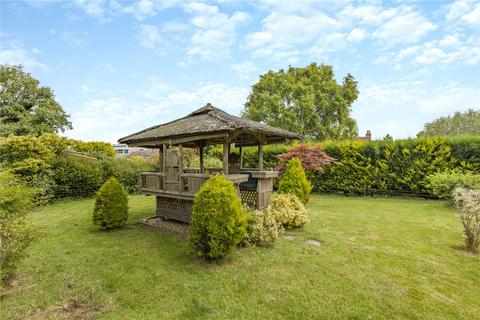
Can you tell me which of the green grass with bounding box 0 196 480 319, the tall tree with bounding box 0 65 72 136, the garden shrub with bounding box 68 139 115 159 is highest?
the tall tree with bounding box 0 65 72 136

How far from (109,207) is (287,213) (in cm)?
524

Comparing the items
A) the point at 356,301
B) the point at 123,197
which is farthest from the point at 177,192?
the point at 356,301

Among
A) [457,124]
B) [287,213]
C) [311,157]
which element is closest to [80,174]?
[287,213]

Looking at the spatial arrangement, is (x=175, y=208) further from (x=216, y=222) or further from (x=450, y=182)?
(x=450, y=182)

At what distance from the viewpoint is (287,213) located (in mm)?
6836

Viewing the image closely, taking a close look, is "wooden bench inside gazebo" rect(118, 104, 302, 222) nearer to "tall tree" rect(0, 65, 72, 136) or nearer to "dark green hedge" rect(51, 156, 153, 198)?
"dark green hedge" rect(51, 156, 153, 198)

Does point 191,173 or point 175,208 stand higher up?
point 191,173

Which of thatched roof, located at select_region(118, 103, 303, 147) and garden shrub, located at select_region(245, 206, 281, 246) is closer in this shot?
garden shrub, located at select_region(245, 206, 281, 246)

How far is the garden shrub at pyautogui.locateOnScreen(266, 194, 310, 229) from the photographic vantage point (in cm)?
673

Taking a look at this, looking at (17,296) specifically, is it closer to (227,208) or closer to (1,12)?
(227,208)

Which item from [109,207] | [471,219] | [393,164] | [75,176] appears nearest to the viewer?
[471,219]

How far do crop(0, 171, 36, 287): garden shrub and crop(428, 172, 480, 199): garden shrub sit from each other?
13718 millimetres

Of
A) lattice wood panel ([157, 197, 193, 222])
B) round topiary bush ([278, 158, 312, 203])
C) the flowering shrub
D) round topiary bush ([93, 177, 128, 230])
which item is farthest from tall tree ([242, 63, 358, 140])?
round topiary bush ([93, 177, 128, 230])

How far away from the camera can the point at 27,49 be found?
823cm
